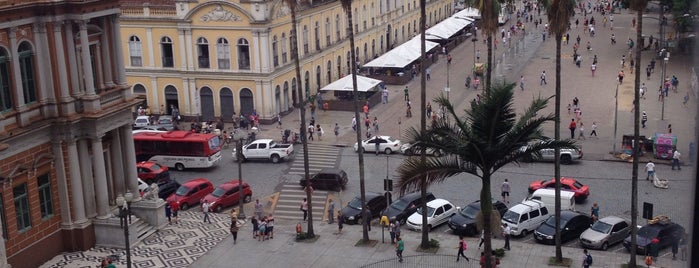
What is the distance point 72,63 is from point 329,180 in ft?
53.1

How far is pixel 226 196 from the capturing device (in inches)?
→ 1599

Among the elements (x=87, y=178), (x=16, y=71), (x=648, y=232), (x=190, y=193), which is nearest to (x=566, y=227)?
(x=648, y=232)

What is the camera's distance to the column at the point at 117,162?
115ft

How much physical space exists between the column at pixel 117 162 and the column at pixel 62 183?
11.1 ft

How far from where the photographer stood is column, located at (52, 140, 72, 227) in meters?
31.6

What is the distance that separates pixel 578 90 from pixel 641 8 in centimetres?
4163

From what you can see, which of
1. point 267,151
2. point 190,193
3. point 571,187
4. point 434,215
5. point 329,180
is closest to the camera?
point 434,215

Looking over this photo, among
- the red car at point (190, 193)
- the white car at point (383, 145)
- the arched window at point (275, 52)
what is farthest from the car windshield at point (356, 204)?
the arched window at point (275, 52)

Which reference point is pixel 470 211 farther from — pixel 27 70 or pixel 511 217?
pixel 27 70

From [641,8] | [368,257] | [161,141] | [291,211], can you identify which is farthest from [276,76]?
[641,8]

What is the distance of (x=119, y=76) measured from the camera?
35062 millimetres

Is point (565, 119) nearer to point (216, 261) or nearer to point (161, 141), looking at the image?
point (161, 141)

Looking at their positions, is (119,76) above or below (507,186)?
above

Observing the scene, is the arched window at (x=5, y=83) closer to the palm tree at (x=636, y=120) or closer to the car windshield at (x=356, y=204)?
the car windshield at (x=356, y=204)
